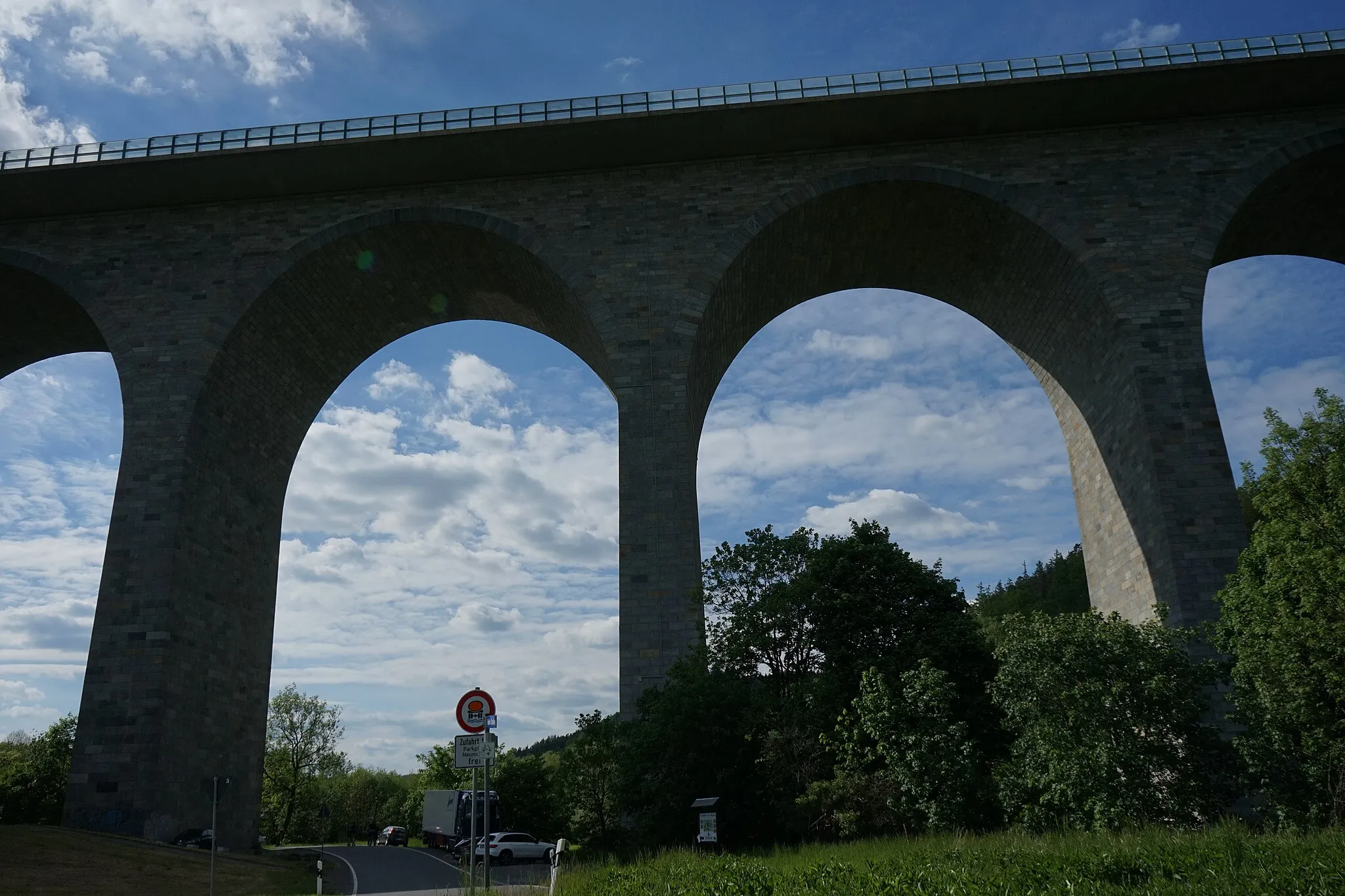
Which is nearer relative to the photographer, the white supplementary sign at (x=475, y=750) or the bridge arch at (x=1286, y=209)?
the white supplementary sign at (x=475, y=750)

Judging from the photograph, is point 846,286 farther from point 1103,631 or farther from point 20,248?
point 20,248

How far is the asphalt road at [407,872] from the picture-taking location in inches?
732

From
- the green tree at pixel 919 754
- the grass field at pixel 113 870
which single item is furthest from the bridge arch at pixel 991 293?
the grass field at pixel 113 870

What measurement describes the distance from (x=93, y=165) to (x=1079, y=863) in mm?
25360

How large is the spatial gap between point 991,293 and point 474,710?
19.7 metres

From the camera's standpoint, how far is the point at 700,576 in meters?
19.9

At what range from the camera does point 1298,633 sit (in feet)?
43.9

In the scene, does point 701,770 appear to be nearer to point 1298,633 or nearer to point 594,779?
point 1298,633

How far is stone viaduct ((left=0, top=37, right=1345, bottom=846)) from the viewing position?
20156 mm

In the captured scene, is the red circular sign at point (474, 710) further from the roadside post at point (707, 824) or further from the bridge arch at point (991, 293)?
the bridge arch at point (991, 293)

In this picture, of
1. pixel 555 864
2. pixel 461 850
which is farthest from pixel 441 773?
pixel 555 864

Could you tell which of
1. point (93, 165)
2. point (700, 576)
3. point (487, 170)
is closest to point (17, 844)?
point (700, 576)

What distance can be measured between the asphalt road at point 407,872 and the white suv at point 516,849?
1.53 feet

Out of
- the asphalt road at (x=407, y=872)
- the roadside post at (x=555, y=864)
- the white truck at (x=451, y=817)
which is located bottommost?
the asphalt road at (x=407, y=872)
